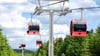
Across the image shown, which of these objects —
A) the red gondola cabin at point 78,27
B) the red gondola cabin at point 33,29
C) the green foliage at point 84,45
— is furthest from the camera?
the green foliage at point 84,45

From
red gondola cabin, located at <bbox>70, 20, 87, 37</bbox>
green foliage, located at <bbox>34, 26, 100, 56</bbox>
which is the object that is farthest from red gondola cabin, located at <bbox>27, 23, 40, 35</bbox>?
green foliage, located at <bbox>34, 26, 100, 56</bbox>

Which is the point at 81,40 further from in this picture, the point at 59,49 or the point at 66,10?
the point at 66,10

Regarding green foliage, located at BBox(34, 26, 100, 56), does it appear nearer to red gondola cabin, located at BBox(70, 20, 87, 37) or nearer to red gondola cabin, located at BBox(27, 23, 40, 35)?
red gondola cabin, located at BBox(27, 23, 40, 35)

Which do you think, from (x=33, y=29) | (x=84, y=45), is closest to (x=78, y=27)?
(x=33, y=29)

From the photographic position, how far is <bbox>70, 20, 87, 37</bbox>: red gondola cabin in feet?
143

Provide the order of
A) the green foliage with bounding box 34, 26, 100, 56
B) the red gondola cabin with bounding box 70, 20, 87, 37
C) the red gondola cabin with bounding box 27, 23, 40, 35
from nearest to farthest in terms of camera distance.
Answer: the red gondola cabin with bounding box 70, 20, 87, 37
the red gondola cabin with bounding box 27, 23, 40, 35
the green foliage with bounding box 34, 26, 100, 56

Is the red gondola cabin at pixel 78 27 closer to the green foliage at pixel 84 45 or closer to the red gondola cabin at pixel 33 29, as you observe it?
the red gondola cabin at pixel 33 29

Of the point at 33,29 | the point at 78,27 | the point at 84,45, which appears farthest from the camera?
the point at 84,45

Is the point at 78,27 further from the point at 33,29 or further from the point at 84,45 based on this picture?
the point at 84,45

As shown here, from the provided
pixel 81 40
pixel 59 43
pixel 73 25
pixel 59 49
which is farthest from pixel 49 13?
pixel 59 43

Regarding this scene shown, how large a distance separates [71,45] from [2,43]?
1884cm

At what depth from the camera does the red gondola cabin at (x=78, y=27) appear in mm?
43719

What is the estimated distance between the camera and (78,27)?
144 ft

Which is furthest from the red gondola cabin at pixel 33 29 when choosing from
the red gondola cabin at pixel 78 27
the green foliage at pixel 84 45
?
the green foliage at pixel 84 45
